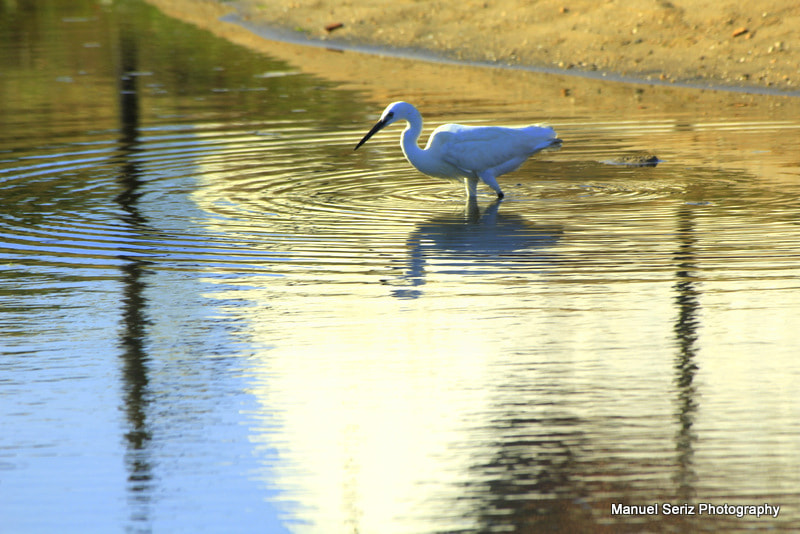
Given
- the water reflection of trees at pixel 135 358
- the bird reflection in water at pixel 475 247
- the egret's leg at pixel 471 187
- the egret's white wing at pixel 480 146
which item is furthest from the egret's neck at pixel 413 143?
the water reflection of trees at pixel 135 358

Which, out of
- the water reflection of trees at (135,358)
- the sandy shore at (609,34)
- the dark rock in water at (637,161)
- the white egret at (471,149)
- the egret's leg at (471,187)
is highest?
the sandy shore at (609,34)

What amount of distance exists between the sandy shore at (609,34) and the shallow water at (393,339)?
16.2ft

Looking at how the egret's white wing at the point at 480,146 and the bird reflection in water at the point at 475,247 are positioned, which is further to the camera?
the egret's white wing at the point at 480,146

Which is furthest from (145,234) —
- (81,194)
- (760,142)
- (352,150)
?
(760,142)

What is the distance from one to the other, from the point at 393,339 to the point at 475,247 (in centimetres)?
225

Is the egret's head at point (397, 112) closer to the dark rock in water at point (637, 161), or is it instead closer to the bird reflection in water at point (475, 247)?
the bird reflection in water at point (475, 247)

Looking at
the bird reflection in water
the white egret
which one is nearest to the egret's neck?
the white egret

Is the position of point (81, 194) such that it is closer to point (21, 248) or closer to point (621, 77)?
point (21, 248)

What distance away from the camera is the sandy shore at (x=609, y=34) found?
1769cm

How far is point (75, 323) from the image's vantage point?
6809mm

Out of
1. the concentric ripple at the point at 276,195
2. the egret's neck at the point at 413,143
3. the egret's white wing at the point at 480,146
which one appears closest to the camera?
the concentric ripple at the point at 276,195

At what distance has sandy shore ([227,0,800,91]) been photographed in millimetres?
17688

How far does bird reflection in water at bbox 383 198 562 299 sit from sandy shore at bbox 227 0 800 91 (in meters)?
8.63

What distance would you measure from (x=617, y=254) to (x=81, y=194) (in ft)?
16.2
